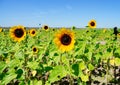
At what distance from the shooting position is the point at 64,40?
14.6 ft

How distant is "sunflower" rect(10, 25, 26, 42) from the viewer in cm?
584

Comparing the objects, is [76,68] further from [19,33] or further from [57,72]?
[19,33]

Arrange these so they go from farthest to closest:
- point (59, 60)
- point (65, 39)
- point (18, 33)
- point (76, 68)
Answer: point (18, 33) → point (59, 60) → point (76, 68) → point (65, 39)

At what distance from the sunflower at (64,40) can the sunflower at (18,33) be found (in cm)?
154

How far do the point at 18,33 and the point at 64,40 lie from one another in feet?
5.84

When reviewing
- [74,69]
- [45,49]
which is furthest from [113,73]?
[74,69]

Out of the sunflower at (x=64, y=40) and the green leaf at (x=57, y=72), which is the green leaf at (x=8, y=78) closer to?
the green leaf at (x=57, y=72)

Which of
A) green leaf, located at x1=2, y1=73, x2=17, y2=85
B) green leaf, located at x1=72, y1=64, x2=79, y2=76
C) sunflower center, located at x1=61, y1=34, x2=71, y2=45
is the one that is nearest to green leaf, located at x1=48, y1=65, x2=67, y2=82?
green leaf, located at x1=72, y1=64, x2=79, y2=76

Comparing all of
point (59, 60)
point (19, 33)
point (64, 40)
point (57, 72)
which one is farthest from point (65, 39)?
point (19, 33)

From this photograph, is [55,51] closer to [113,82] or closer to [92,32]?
[113,82]

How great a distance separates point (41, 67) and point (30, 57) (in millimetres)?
782

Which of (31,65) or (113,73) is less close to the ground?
(31,65)

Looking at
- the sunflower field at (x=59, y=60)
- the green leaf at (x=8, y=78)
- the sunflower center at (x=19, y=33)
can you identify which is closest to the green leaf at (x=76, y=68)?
the sunflower field at (x=59, y=60)

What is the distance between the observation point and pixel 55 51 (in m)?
5.61
